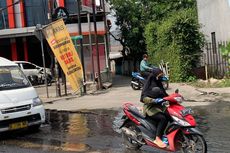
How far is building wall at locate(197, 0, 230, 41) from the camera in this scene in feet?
78.6

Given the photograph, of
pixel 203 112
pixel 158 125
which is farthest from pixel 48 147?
pixel 203 112

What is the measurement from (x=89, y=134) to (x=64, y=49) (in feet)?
33.1

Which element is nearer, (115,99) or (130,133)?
(130,133)

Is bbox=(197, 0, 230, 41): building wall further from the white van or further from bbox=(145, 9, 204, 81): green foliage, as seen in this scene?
the white van

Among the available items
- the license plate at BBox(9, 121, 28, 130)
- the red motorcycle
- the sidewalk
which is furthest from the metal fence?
the red motorcycle

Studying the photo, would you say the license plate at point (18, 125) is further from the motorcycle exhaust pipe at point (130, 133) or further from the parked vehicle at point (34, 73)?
the parked vehicle at point (34, 73)

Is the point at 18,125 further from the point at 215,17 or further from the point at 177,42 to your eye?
the point at 215,17

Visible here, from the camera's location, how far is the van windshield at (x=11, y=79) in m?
11.9

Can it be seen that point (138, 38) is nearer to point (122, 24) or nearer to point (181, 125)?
point (122, 24)

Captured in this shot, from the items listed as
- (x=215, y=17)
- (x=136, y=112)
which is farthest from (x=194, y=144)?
(x=215, y=17)

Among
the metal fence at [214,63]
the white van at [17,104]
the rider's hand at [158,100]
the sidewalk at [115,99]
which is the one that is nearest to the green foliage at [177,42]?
the metal fence at [214,63]

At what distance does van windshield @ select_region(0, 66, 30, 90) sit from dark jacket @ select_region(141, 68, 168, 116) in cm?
464

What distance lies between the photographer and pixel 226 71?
23094 millimetres

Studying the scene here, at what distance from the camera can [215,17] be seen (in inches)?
1023
